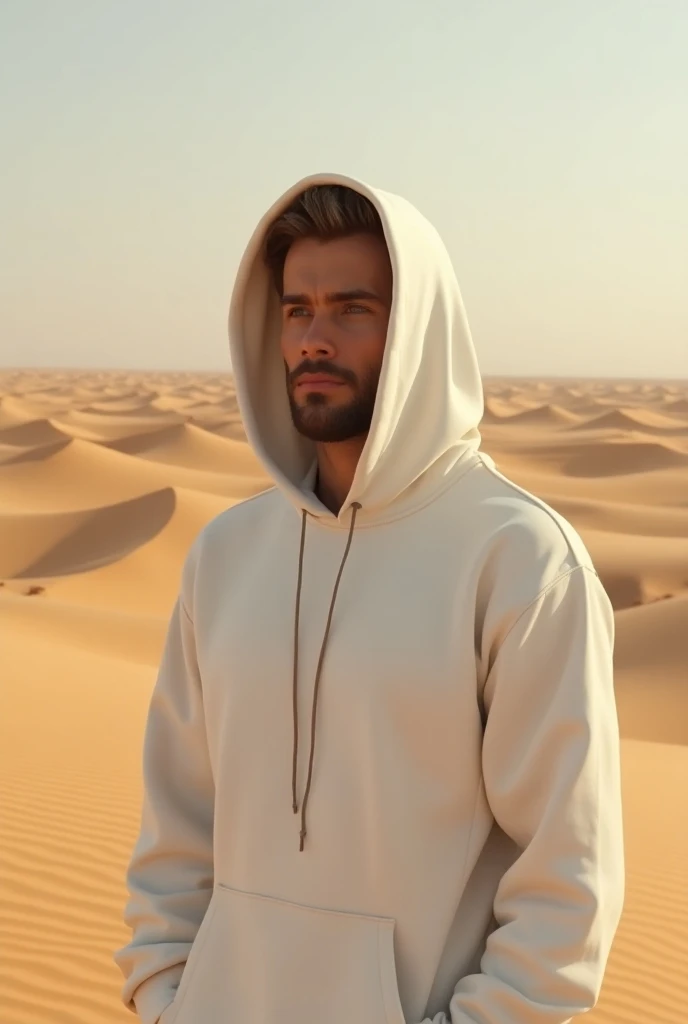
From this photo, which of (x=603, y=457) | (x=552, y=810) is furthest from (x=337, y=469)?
(x=603, y=457)

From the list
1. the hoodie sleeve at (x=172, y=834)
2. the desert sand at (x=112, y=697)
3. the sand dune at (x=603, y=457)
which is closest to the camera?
the hoodie sleeve at (x=172, y=834)

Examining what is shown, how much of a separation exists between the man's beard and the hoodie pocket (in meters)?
0.86

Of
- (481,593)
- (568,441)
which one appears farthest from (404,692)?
(568,441)

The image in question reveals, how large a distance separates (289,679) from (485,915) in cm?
54

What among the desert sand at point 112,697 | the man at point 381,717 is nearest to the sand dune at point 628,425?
the desert sand at point 112,697

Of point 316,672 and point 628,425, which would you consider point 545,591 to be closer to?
point 316,672

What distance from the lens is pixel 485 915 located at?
2.04 metres

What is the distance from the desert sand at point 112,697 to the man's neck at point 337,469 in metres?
3.23

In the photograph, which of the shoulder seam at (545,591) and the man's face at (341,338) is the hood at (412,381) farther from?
the shoulder seam at (545,591)

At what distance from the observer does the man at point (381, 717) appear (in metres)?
1.88

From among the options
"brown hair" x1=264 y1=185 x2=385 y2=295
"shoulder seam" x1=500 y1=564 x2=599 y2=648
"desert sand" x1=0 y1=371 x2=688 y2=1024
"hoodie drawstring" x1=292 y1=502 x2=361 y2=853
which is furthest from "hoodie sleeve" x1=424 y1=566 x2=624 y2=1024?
"desert sand" x1=0 y1=371 x2=688 y2=1024

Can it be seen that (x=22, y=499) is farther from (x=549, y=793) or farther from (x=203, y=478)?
(x=549, y=793)

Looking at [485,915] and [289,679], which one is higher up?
[289,679]

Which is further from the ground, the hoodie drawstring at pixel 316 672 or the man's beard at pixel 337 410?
the man's beard at pixel 337 410
